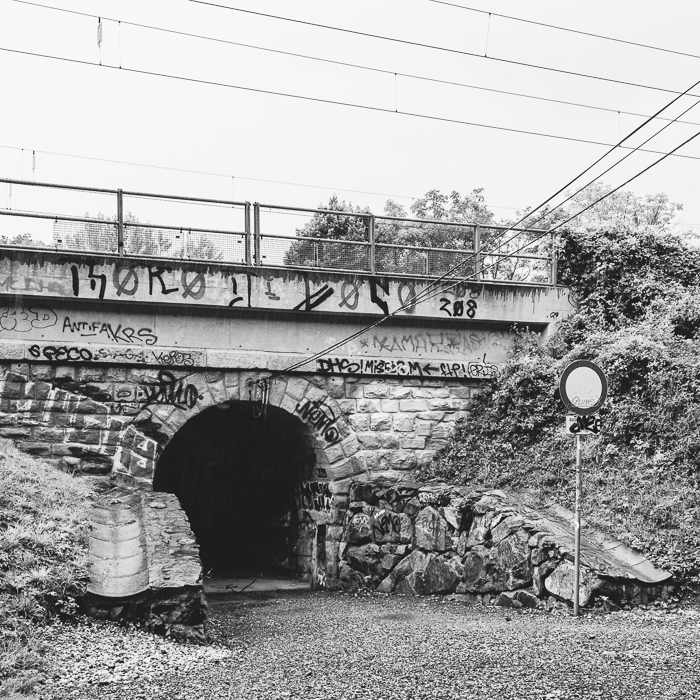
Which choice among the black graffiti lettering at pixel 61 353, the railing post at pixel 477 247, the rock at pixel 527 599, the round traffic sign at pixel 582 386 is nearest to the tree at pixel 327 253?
the railing post at pixel 477 247

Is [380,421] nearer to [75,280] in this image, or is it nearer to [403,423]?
[403,423]

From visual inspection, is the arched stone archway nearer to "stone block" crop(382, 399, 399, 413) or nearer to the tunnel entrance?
the tunnel entrance

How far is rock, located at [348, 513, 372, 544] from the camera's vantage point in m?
12.7

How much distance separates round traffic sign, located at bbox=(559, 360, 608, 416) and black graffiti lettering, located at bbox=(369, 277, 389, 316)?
5148 millimetres

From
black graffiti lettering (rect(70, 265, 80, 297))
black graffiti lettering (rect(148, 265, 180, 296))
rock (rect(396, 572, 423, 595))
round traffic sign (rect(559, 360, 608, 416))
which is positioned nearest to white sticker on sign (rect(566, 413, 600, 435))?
round traffic sign (rect(559, 360, 608, 416))

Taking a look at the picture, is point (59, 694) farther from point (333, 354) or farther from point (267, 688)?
point (333, 354)

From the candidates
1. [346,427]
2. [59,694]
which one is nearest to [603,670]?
[59,694]

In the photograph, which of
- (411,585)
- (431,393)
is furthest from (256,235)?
(411,585)

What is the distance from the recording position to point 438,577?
11.2 meters

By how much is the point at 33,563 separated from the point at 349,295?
7.11 meters

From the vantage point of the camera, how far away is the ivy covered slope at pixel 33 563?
19.2ft

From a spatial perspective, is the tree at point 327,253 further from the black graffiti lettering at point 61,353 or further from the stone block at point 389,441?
the black graffiti lettering at point 61,353

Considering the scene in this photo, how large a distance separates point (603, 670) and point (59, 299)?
8.71 m

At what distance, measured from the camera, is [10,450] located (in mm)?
11078
